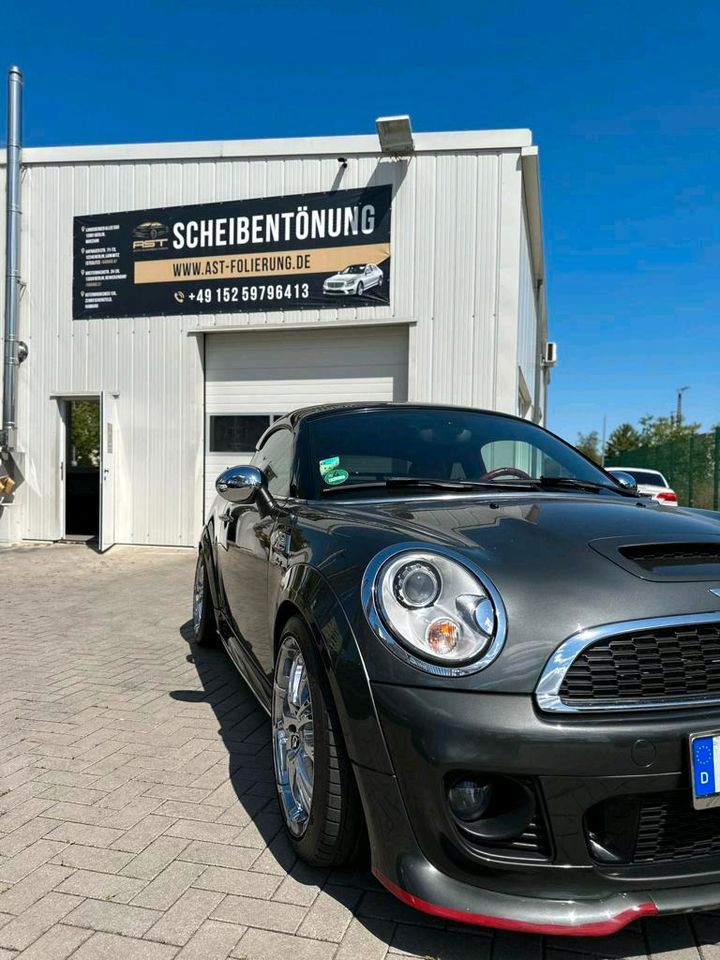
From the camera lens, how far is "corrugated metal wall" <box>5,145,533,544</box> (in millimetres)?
9320

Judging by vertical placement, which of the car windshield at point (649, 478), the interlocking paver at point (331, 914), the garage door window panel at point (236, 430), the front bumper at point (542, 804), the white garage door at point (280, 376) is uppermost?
the white garage door at point (280, 376)


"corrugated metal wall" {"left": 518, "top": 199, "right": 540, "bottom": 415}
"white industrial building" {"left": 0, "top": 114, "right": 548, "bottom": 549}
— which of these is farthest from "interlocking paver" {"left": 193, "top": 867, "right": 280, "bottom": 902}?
"corrugated metal wall" {"left": 518, "top": 199, "right": 540, "bottom": 415}

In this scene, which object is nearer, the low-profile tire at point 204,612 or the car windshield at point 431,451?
the car windshield at point 431,451

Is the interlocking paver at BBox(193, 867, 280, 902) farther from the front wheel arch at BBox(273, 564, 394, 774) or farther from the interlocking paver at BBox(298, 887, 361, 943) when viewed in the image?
the front wheel arch at BBox(273, 564, 394, 774)

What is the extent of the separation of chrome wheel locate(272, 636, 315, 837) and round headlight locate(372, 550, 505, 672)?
0.48 metres

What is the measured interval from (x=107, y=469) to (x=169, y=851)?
840 cm

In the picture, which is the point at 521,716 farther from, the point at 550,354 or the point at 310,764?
the point at 550,354

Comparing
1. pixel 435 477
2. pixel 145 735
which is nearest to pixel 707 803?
pixel 435 477

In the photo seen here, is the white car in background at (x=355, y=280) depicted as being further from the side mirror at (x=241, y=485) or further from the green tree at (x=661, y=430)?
the green tree at (x=661, y=430)

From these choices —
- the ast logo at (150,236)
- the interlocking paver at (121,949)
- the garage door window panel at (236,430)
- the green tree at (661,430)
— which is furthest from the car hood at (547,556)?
the green tree at (661,430)

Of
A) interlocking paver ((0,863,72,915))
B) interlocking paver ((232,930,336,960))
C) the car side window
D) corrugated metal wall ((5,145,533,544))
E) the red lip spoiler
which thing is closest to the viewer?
the red lip spoiler

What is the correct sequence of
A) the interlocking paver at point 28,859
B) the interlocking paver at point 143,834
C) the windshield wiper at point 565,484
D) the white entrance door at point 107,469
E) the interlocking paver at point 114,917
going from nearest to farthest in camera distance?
1. the interlocking paver at point 114,917
2. the interlocking paver at point 28,859
3. the interlocking paver at point 143,834
4. the windshield wiper at point 565,484
5. the white entrance door at point 107,469

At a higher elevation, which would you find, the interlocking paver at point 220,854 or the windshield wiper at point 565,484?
the windshield wiper at point 565,484

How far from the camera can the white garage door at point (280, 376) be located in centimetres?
980
